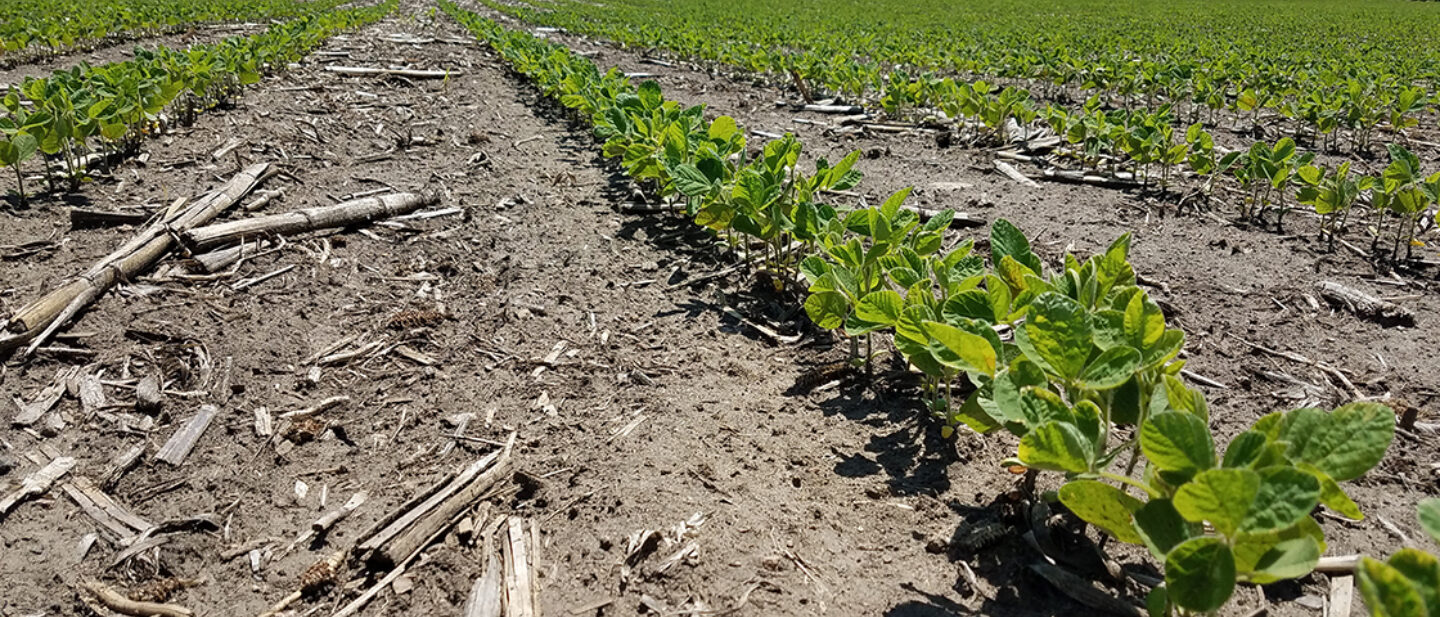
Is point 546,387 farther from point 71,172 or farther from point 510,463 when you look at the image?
point 71,172

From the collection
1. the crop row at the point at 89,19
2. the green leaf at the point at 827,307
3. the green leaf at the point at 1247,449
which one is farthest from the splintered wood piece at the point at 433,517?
the crop row at the point at 89,19

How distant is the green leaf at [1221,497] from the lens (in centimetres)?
116

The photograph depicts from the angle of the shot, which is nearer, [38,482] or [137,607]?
[137,607]

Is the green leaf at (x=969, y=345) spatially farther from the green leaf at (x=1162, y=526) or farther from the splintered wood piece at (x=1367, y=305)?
the splintered wood piece at (x=1367, y=305)

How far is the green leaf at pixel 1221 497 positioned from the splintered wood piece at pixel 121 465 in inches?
112

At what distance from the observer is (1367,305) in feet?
10.8

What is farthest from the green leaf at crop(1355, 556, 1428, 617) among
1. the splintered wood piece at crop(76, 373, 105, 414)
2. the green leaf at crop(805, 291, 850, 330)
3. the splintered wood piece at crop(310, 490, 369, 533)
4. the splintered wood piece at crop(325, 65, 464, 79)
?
the splintered wood piece at crop(325, 65, 464, 79)

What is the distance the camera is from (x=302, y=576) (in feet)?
6.81

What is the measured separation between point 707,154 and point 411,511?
217 cm

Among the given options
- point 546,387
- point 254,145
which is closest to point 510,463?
point 546,387

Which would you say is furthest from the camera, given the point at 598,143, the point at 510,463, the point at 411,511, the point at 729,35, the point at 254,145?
the point at 729,35

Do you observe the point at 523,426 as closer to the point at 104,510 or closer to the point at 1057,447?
the point at 104,510

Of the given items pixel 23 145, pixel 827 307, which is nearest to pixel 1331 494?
pixel 827 307

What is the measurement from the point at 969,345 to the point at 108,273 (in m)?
3.65
